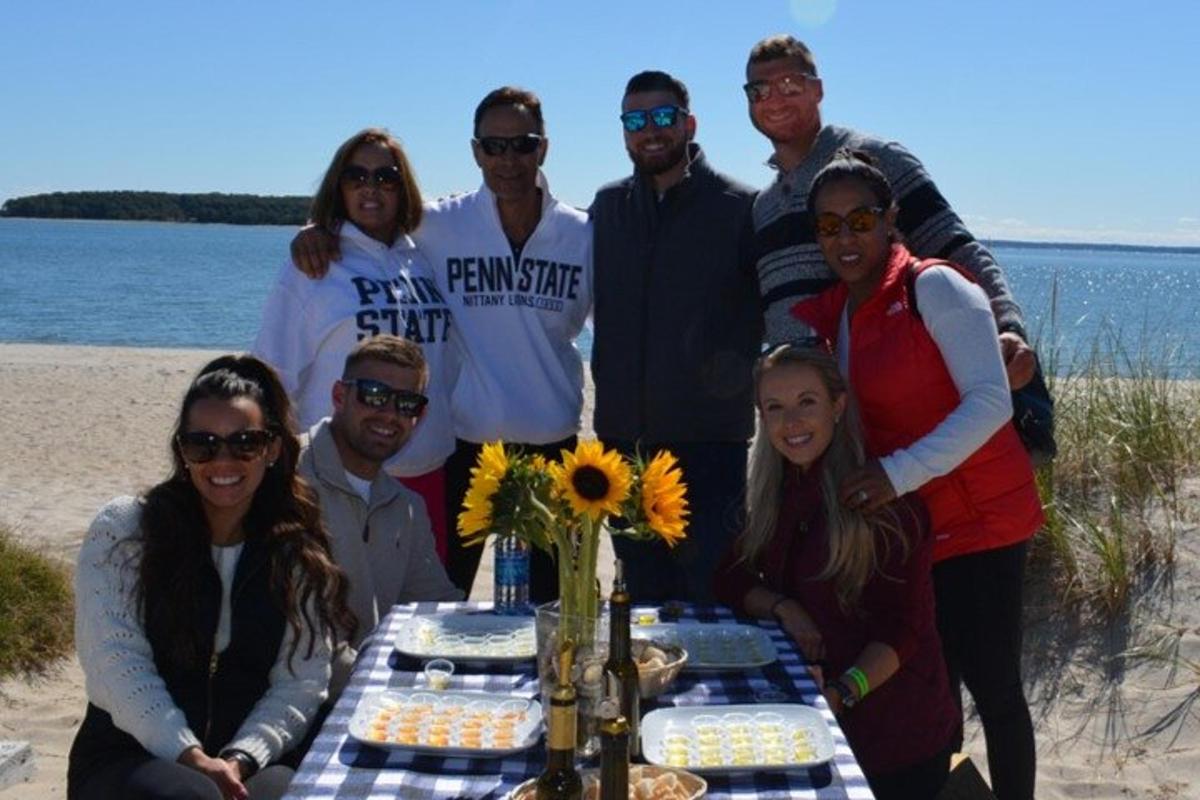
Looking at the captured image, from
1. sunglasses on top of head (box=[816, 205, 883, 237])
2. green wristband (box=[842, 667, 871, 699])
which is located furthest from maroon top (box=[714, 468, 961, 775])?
sunglasses on top of head (box=[816, 205, 883, 237])

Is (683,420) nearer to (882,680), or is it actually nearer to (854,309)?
(854,309)

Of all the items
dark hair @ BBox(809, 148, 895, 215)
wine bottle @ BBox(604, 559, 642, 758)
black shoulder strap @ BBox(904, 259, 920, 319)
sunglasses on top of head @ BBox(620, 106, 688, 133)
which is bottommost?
wine bottle @ BBox(604, 559, 642, 758)

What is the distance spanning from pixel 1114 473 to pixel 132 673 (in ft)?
17.1

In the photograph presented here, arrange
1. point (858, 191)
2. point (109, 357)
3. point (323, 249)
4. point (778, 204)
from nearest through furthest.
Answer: point (858, 191)
point (778, 204)
point (323, 249)
point (109, 357)

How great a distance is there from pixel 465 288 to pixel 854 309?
1791mm

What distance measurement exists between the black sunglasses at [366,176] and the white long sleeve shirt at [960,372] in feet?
6.80

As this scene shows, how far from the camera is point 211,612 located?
3016mm

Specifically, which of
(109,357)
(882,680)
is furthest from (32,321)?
(882,680)

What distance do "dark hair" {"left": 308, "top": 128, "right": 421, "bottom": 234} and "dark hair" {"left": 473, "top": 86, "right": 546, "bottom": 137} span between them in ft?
0.98

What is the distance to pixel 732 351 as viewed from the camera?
4.60 metres

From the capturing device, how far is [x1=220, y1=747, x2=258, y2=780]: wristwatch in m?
2.88

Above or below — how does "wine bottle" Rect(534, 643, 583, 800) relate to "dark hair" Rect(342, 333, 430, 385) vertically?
below

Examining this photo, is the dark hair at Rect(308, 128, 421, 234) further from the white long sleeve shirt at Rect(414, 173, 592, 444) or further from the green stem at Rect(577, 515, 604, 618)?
the green stem at Rect(577, 515, 604, 618)

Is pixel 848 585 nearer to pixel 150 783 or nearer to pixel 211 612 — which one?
pixel 211 612
